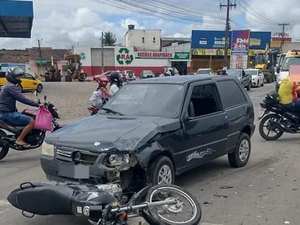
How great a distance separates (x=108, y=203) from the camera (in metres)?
4.58

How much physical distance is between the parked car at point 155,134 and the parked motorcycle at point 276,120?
2907 millimetres

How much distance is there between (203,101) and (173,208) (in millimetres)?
2793

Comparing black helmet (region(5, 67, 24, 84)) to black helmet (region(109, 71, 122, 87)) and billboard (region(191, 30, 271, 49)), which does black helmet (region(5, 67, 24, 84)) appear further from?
billboard (region(191, 30, 271, 49))

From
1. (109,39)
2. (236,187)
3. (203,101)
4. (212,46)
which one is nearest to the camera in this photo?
(236,187)

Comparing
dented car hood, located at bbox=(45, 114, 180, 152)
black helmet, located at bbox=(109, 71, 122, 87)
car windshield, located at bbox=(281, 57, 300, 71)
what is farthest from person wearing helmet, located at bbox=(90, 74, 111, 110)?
car windshield, located at bbox=(281, 57, 300, 71)

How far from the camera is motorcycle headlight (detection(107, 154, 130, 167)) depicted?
17.9 ft

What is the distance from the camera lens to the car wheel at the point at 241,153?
27.4 ft

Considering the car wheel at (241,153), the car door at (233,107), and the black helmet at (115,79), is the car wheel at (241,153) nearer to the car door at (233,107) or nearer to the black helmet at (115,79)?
the car door at (233,107)

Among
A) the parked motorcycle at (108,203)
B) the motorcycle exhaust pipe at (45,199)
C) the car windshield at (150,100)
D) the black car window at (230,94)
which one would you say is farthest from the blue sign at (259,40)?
the motorcycle exhaust pipe at (45,199)

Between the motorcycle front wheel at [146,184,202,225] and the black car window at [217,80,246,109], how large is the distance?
3086 mm

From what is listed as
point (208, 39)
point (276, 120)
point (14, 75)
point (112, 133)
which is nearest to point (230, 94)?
point (112, 133)

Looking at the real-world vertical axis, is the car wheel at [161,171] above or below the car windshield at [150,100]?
below

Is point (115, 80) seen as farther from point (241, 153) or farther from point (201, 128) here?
point (201, 128)

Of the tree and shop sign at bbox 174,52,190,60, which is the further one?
the tree
